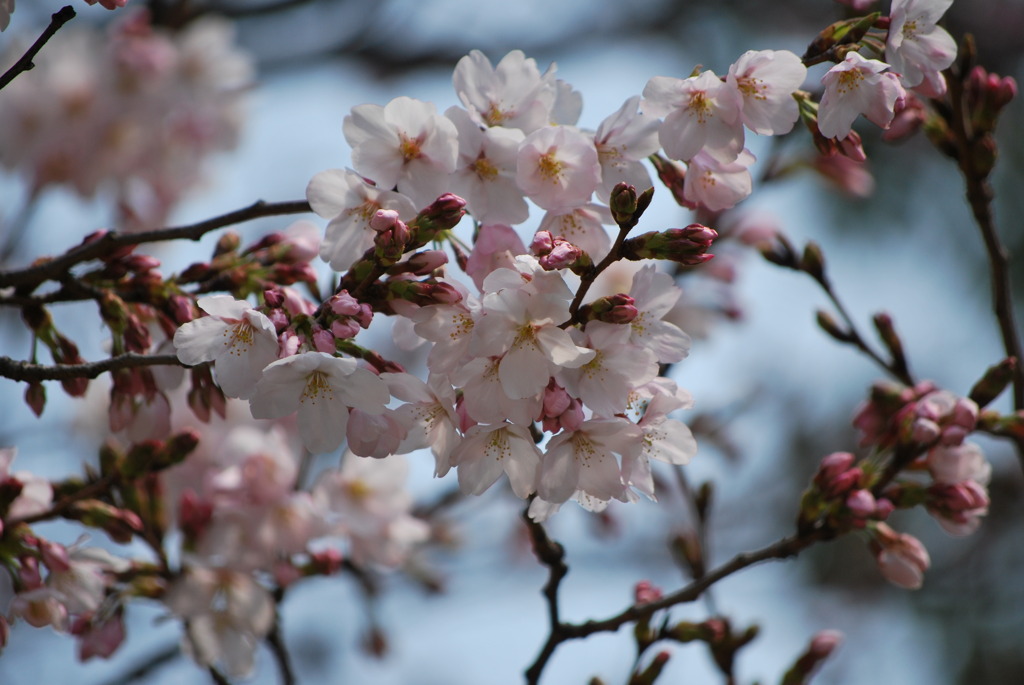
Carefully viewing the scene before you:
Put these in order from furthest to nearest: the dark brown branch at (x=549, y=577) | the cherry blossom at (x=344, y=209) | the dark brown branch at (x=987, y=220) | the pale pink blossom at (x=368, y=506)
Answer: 1. the pale pink blossom at (x=368, y=506)
2. the dark brown branch at (x=987, y=220)
3. the dark brown branch at (x=549, y=577)
4. the cherry blossom at (x=344, y=209)

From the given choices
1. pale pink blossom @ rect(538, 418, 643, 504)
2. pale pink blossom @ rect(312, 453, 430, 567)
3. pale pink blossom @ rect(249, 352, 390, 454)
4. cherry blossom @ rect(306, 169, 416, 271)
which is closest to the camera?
pale pink blossom @ rect(249, 352, 390, 454)

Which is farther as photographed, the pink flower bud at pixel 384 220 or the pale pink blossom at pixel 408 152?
the pale pink blossom at pixel 408 152

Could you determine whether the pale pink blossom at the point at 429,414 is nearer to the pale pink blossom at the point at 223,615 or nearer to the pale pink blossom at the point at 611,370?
the pale pink blossom at the point at 611,370

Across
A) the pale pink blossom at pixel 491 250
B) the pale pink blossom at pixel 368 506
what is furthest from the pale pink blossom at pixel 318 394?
the pale pink blossom at pixel 368 506

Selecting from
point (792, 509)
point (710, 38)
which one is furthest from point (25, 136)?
point (792, 509)

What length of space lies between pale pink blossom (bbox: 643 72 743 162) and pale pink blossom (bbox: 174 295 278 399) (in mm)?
598

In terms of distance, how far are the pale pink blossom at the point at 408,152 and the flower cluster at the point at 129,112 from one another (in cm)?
261

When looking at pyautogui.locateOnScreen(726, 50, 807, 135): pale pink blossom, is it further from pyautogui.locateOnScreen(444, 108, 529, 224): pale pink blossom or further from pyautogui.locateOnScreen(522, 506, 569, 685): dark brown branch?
pyautogui.locateOnScreen(522, 506, 569, 685): dark brown branch

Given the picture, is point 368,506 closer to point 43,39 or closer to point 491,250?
point 491,250

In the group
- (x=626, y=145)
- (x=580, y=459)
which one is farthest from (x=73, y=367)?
(x=626, y=145)

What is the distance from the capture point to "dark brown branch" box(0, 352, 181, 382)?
4.17 feet

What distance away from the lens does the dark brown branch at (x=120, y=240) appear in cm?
149

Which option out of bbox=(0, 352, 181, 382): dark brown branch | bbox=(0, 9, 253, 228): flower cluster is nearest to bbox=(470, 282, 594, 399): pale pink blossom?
bbox=(0, 352, 181, 382): dark brown branch

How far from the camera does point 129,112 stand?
3.87m
